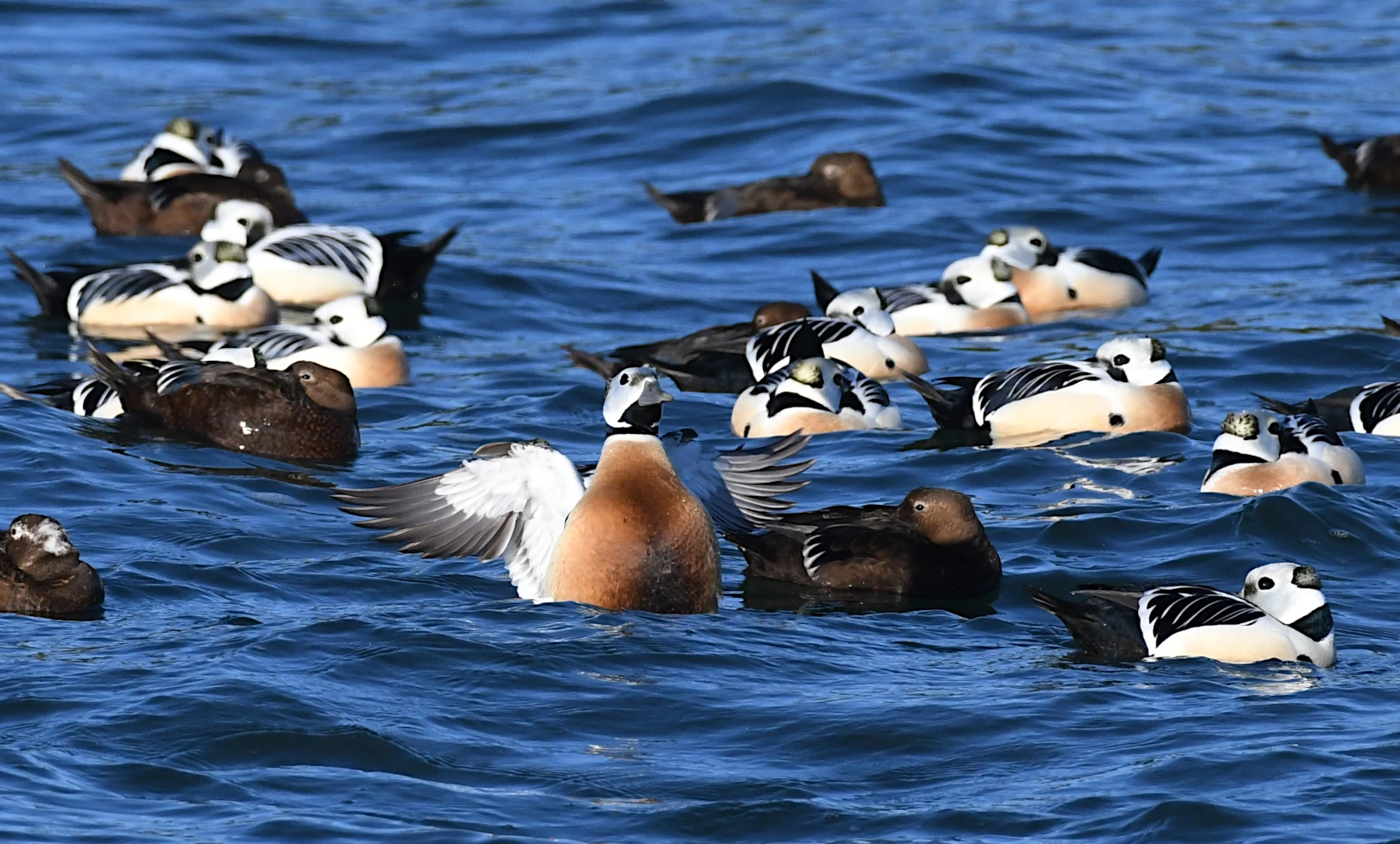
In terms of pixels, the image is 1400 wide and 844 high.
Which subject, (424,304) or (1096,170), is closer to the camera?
(424,304)

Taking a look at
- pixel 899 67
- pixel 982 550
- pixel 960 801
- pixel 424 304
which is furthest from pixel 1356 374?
pixel 899 67

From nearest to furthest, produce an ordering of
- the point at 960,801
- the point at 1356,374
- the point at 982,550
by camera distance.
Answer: the point at 960,801, the point at 982,550, the point at 1356,374

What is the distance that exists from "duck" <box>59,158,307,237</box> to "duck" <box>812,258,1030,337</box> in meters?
5.47

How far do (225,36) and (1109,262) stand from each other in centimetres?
1439

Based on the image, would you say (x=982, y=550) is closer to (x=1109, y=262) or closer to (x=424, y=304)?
(x=1109, y=262)

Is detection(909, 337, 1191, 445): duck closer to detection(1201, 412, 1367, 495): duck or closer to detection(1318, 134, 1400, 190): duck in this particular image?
detection(1201, 412, 1367, 495): duck

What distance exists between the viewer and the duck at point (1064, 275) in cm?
1677

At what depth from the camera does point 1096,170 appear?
21625 millimetres

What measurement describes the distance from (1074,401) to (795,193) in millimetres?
7442

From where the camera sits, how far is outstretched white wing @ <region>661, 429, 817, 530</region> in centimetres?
994

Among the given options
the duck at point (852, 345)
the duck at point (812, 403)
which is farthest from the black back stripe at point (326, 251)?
the duck at point (812, 403)

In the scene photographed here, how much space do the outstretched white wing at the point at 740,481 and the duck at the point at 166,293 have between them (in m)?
7.06

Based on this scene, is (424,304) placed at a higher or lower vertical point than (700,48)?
lower

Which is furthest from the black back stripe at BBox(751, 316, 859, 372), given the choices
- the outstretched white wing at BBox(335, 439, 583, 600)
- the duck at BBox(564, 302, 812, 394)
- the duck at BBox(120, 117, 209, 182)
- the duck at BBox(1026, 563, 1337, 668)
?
the duck at BBox(120, 117, 209, 182)
